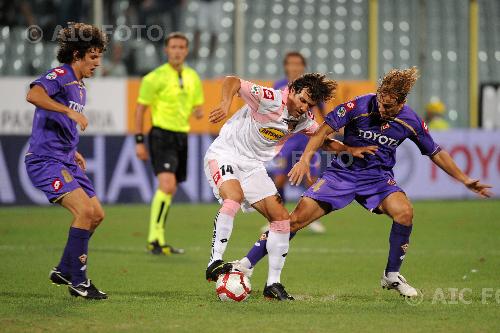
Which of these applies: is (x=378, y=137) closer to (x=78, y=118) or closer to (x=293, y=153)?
(x=78, y=118)

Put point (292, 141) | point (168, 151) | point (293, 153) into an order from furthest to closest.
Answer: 1. point (293, 153)
2. point (292, 141)
3. point (168, 151)

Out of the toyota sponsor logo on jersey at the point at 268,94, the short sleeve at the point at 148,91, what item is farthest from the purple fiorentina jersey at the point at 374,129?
the short sleeve at the point at 148,91

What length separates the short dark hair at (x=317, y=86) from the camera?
24.6ft

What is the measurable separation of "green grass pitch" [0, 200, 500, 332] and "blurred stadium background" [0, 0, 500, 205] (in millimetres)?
1478

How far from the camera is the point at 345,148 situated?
8.09 meters

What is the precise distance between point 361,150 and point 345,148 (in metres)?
0.13

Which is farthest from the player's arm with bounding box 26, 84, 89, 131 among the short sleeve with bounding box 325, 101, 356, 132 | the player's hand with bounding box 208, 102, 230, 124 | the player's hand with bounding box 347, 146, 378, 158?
the player's hand with bounding box 347, 146, 378, 158

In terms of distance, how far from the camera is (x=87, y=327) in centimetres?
636

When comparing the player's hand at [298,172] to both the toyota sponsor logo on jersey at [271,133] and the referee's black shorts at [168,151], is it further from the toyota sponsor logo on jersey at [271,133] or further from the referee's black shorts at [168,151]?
the referee's black shorts at [168,151]

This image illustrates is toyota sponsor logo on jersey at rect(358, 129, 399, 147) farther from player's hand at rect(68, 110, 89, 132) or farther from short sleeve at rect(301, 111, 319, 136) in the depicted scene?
player's hand at rect(68, 110, 89, 132)

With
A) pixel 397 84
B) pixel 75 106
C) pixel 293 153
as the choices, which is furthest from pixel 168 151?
pixel 397 84

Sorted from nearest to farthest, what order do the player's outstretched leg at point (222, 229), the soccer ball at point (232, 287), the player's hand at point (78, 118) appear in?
the player's hand at point (78, 118) < the soccer ball at point (232, 287) < the player's outstretched leg at point (222, 229)

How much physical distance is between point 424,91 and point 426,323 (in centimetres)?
1696

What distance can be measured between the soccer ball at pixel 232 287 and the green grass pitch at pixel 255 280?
0.08 m
